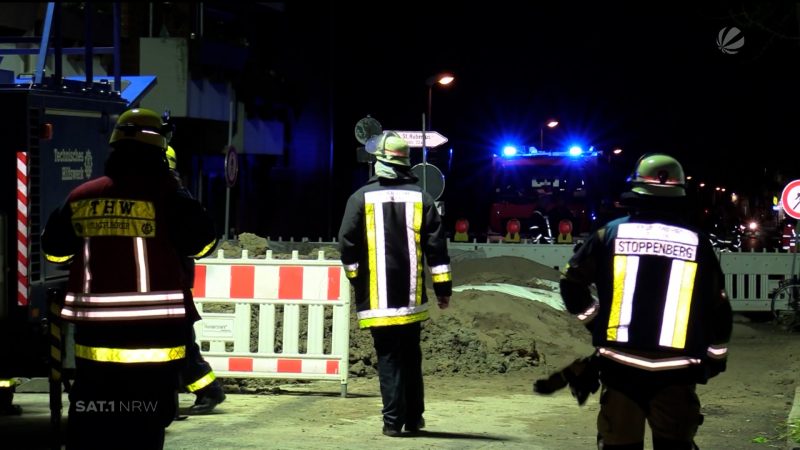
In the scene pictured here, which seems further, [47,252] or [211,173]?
[211,173]

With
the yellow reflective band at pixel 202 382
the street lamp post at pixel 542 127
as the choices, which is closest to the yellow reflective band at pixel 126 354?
the yellow reflective band at pixel 202 382

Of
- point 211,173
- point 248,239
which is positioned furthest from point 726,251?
point 211,173

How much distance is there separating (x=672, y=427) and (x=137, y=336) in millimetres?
2335

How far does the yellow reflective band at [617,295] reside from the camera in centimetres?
566

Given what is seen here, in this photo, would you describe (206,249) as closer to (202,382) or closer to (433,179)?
(202,382)

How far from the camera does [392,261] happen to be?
8.90 m

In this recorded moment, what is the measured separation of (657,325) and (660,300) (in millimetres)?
109

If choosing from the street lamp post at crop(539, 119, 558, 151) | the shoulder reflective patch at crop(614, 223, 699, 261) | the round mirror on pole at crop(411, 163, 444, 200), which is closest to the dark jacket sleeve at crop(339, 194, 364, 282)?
the shoulder reflective patch at crop(614, 223, 699, 261)

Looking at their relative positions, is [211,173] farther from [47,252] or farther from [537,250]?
[47,252]

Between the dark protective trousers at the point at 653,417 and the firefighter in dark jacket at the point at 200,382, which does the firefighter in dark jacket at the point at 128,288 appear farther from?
the firefighter in dark jacket at the point at 200,382

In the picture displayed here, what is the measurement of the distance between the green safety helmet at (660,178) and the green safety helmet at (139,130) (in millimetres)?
2160

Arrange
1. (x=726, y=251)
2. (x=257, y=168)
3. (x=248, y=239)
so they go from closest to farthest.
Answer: (x=248, y=239)
(x=726, y=251)
(x=257, y=168)

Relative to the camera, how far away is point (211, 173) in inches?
1540

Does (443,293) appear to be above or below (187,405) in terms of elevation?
above
